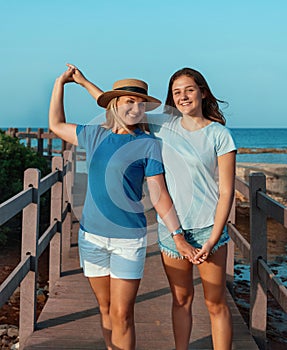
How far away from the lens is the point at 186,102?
2.56 m

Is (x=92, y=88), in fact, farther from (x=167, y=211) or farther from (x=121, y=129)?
(x=167, y=211)

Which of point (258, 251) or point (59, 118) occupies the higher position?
point (59, 118)

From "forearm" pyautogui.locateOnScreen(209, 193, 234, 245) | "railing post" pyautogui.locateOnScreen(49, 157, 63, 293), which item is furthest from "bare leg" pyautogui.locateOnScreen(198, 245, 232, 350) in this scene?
"railing post" pyautogui.locateOnScreen(49, 157, 63, 293)

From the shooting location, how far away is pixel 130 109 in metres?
2.47

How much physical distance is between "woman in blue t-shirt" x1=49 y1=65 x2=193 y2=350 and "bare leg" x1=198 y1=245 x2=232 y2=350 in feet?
0.60

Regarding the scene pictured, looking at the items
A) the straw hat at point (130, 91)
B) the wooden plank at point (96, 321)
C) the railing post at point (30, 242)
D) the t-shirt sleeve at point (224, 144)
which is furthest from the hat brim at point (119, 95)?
the wooden plank at point (96, 321)

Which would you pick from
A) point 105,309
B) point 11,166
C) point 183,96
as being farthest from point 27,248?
point 11,166

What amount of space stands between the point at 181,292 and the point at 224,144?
82cm

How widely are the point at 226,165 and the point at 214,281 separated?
62cm

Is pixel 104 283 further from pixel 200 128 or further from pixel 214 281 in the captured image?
pixel 200 128

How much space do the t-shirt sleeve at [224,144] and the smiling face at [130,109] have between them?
1.34ft

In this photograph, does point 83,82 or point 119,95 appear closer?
point 119,95

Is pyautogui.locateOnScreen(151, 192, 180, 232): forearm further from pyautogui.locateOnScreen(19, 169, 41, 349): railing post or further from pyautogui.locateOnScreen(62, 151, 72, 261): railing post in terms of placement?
pyautogui.locateOnScreen(62, 151, 72, 261): railing post

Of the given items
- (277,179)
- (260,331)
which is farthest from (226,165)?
(277,179)
